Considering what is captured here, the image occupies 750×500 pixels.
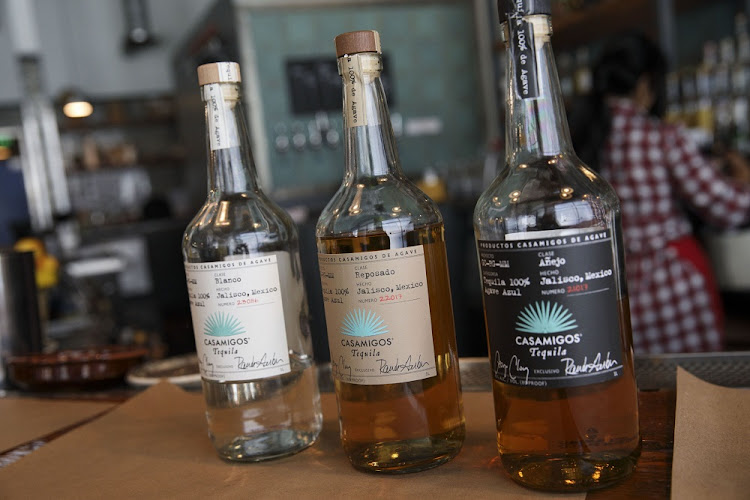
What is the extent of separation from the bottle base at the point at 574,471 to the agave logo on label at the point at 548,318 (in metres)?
0.09

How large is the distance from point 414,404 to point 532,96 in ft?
0.78

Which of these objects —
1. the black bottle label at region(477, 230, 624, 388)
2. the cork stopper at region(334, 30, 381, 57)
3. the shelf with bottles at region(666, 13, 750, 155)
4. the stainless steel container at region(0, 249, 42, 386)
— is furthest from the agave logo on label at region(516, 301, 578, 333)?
→ the shelf with bottles at region(666, 13, 750, 155)

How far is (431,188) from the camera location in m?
3.82

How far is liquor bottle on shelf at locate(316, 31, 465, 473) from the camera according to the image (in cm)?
55

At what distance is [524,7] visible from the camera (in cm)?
48

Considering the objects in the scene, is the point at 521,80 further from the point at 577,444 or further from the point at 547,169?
the point at 577,444

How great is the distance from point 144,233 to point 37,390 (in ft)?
16.9

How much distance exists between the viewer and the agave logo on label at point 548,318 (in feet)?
1.58

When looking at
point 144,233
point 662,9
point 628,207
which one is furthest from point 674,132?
point 144,233

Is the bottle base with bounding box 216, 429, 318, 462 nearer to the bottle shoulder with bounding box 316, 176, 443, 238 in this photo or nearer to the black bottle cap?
the bottle shoulder with bounding box 316, 176, 443, 238

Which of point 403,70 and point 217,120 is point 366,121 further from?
point 403,70

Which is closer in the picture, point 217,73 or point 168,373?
point 217,73

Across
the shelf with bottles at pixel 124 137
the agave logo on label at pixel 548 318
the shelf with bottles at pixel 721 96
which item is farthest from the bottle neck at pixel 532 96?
the shelf with bottles at pixel 124 137
